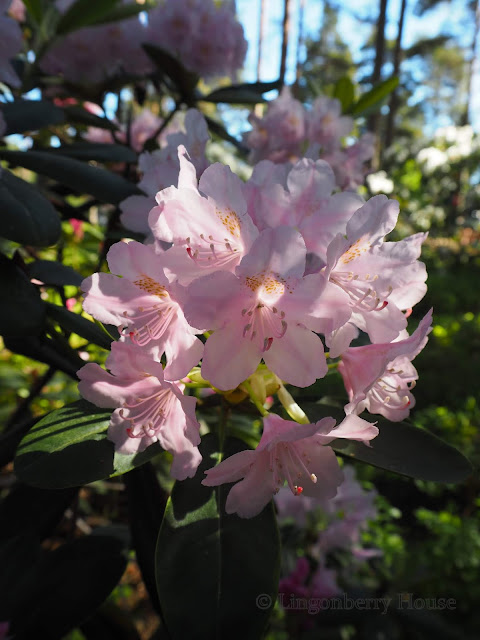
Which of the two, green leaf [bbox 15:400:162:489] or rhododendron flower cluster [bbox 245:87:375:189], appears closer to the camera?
green leaf [bbox 15:400:162:489]

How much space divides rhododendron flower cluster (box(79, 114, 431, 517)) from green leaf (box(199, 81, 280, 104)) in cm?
90

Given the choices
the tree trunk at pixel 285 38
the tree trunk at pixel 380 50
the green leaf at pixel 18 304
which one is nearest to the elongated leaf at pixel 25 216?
the green leaf at pixel 18 304

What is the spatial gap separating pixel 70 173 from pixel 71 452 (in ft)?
1.80

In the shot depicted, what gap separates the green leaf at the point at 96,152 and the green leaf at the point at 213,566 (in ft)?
2.38

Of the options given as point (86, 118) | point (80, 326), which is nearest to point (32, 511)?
point (80, 326)

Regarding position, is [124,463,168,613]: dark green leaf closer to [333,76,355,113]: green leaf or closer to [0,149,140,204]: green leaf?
[0,149,140,204]: green leaf

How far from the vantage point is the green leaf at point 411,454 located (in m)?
0.75

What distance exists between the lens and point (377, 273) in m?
0.75

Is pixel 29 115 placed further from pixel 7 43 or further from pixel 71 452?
pixel 71 452

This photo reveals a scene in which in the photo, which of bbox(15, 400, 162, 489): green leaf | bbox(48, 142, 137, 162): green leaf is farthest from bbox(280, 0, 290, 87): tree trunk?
bbox(15, 400, 162, 489): green leaf

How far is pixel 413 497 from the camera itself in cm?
363

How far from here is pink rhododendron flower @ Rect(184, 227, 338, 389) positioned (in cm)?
60

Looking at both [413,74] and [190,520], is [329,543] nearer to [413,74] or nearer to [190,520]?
[190,520]

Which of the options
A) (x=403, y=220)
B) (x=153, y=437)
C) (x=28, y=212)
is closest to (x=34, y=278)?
(x=28, y=212)
